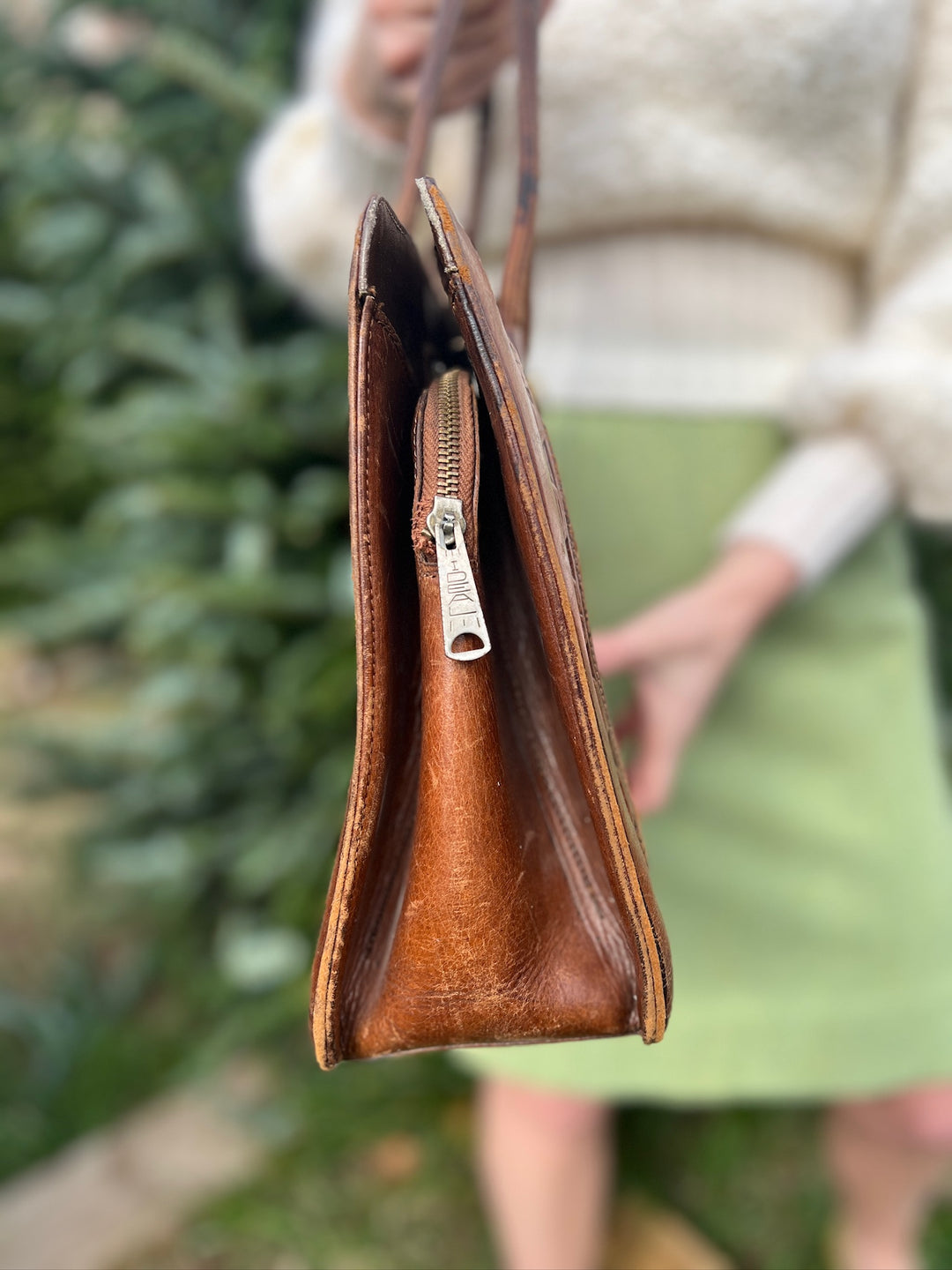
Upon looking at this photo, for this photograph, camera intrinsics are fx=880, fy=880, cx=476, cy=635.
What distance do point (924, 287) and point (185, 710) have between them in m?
1.34

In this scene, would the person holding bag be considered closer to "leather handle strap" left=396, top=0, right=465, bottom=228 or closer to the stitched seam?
"leather handle strap" left=396, top=0, right=465, bottom=228

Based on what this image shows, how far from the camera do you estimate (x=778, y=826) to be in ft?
3.41

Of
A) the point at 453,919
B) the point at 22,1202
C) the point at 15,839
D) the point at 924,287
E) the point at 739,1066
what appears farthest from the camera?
the point at 15,839

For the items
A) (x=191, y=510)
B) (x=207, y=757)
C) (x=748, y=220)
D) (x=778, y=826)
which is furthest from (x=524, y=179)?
(x=207, y=757)

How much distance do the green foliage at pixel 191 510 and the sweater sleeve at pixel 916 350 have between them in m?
0.83

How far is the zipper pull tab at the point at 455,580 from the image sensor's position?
0.44 metres

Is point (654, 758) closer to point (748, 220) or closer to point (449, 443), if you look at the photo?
point (449, 443)

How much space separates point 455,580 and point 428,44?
1.64ft

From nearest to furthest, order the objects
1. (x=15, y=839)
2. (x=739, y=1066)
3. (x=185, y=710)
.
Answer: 1. (x=739, y=1066)
2. (x=185, y=710)
3. (x=15, y=839)

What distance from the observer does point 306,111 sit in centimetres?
110

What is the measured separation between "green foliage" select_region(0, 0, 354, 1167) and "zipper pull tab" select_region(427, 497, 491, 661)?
1038 millimetres

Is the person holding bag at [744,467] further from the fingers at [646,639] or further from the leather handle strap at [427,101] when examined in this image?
the leather handle strap at [427,101]

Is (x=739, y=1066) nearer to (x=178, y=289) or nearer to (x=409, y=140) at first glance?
(x=409, y=140)

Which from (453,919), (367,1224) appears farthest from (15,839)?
(453,919)
